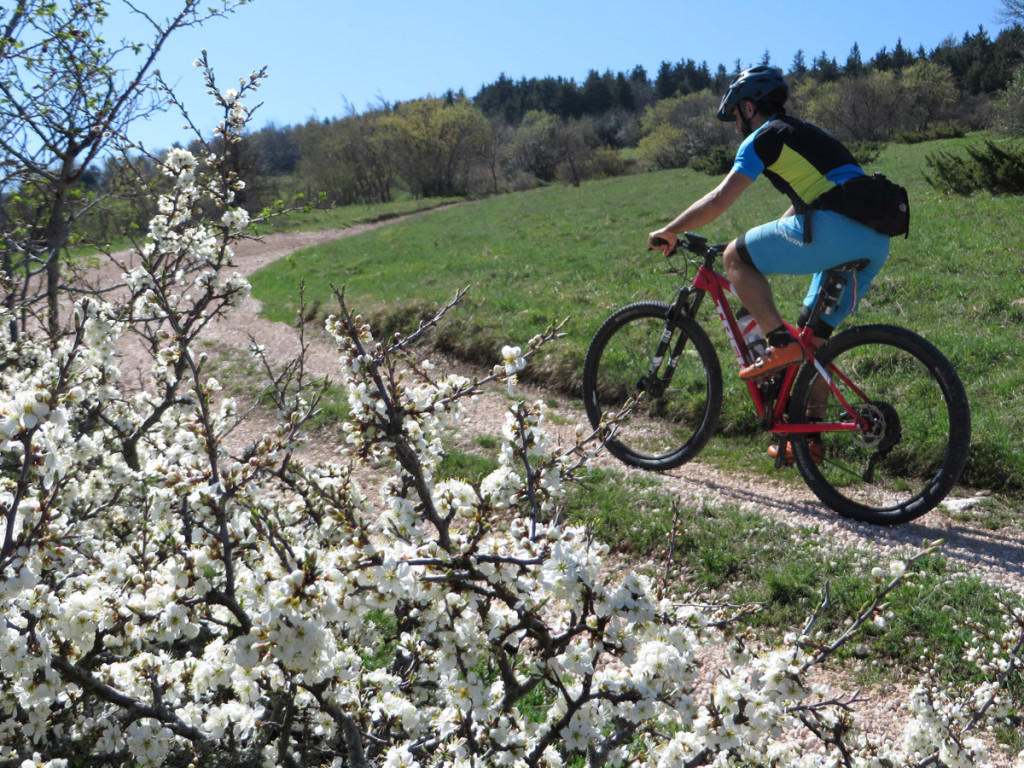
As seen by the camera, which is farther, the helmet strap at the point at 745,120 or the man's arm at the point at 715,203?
the helmet strap at the point at 745,120

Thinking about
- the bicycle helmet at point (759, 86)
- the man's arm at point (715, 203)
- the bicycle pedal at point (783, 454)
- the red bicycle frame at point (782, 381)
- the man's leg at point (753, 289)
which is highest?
the bicycle helmet at point (759, 86)

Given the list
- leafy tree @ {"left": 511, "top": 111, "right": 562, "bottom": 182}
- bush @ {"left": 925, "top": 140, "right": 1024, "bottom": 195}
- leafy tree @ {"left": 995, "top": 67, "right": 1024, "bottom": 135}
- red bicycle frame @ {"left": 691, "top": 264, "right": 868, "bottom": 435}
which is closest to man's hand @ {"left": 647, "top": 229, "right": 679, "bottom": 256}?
red bicycle frame @ {"left": 691, "top": 264, "right": 868, "bottom": 435}

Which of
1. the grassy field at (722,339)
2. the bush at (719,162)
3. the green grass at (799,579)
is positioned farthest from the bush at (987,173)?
the bush at (719,162)

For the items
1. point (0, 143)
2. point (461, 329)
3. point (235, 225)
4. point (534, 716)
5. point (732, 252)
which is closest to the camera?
point (534, 716)

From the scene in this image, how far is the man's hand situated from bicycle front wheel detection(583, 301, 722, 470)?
46cm

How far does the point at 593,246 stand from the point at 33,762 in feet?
48.6

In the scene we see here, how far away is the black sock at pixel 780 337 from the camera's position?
4.78 meters

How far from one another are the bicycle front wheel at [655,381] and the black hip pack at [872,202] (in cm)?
143

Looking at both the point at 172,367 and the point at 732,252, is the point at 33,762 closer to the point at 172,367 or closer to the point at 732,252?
the point at 172,367

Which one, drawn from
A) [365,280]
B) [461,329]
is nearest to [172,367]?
[461,329]

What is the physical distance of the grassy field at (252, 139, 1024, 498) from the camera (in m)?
6.27

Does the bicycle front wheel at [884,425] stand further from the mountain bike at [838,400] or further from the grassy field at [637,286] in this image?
the grassy field at [637,286]

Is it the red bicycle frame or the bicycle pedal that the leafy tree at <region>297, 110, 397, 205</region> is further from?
the bicycle pedal

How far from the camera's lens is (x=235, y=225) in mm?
3945
